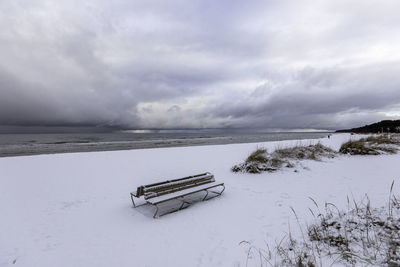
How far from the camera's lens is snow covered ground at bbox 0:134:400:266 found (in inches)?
126

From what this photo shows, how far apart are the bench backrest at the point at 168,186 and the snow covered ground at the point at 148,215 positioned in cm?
55

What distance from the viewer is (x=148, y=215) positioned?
15.3 ft

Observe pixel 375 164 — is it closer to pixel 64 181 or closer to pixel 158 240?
pixel 158 240

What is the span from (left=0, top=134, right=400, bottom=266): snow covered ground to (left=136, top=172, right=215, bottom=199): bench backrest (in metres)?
0.55

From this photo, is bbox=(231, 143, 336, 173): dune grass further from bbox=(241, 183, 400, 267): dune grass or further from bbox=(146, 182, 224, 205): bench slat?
bbox=(241, 183, 400, 267): dune grass

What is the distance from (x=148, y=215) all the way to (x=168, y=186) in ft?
2.84

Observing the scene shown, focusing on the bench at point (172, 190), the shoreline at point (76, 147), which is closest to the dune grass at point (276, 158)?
the bench at point (172, 190)

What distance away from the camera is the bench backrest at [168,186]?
4.73 meters

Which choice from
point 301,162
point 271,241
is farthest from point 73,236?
point 301,162

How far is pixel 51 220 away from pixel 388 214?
717cm

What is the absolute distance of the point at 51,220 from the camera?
14.8 feet

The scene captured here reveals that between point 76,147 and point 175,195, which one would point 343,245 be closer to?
point 175,195

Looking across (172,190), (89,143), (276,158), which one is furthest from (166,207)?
(89,143)

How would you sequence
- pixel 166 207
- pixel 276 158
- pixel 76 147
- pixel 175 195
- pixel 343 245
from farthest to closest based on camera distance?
pixel 76 147 < pixel 276 158 < pixel 166 207 < pixel 175 195 < pixel 343 245
